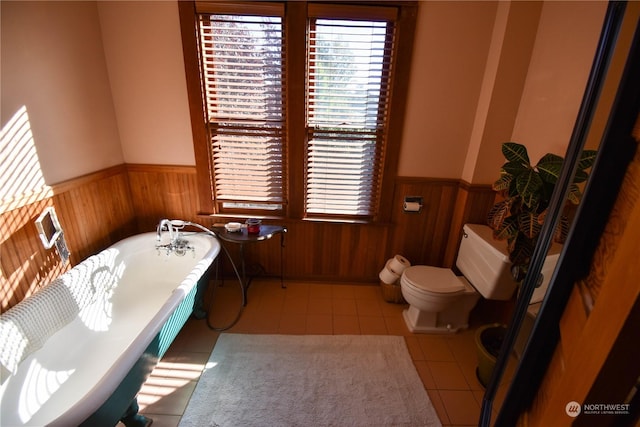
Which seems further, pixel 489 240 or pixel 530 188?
pixel 489 240

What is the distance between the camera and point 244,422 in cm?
146

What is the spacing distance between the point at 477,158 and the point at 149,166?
2724mm

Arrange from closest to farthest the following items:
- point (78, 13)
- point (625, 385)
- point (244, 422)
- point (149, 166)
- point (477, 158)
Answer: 1. point (625, 385)
2. point (244, 422)
3. point (78, 13)
4. point (477, 158)
5. point (149, 166)

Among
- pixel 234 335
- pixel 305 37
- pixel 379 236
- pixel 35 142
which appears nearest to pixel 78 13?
pixel 35 142

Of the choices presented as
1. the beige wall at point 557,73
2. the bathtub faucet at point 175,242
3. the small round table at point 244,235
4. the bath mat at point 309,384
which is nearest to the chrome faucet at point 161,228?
the bathtub faucet at point 175,242

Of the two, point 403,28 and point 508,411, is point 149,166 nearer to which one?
point 403,28

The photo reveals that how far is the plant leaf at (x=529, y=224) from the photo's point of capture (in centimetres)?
142

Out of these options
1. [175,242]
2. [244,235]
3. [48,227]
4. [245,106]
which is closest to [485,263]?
[244,235]

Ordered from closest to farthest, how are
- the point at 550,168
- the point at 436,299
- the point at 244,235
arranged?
the point at 550,168 → the point at 436,299 → the point at 244,235

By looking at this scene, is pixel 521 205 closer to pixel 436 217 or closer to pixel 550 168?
pixel 550 168

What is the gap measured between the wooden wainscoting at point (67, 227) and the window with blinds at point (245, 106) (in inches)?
31.1

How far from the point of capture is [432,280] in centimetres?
208

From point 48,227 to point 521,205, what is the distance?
2764 mm

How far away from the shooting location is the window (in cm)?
202
